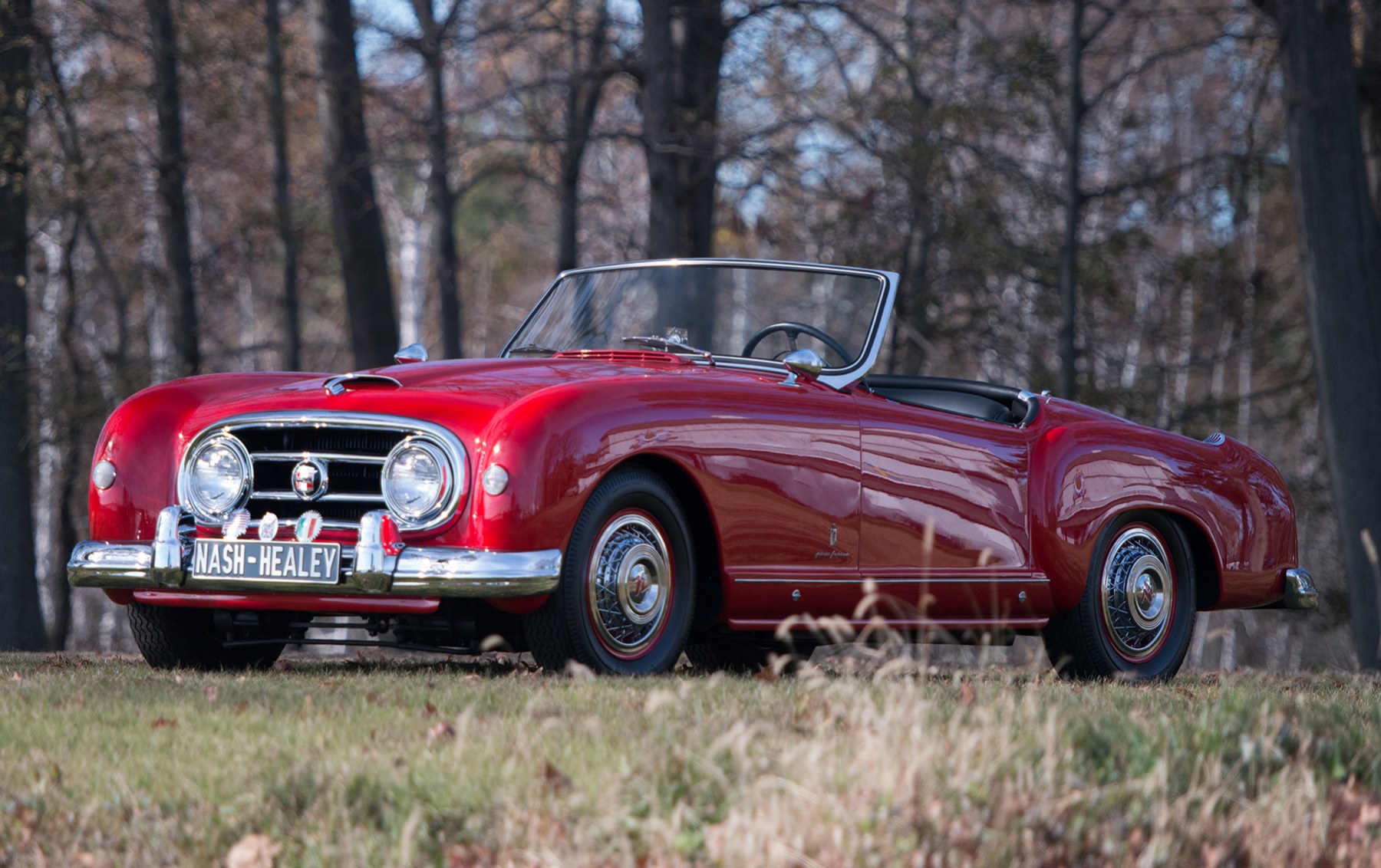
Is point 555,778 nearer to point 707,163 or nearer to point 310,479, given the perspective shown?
point 310,479

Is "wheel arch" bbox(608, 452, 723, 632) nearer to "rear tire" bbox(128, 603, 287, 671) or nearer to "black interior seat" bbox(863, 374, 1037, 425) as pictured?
"black interior seat" bbox(863, 374, 1037, 425)

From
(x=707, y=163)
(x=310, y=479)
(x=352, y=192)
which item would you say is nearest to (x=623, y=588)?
(x=310, y=479)

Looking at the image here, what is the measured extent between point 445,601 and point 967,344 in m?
13.0

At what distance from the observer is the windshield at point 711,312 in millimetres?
6777

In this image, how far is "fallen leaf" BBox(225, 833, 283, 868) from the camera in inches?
136

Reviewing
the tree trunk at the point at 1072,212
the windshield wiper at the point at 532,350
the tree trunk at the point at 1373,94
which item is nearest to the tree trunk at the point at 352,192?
the tree trunk at the point at 1072,212

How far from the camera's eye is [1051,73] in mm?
16000

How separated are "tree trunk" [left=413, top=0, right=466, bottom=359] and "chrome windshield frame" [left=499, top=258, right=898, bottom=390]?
8079mm

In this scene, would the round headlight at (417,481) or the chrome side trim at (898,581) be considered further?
the chrome side trim at (898,581)

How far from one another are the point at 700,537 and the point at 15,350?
9.00 metres

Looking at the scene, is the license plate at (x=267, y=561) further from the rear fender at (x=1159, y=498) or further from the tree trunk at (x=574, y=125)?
the tree trunk at (x=574, y=125)

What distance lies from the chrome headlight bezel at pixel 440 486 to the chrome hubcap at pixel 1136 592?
3.18 m

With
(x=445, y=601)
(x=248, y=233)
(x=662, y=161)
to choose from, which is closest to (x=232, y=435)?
(x=445, y=601)

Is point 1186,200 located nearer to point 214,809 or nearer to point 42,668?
point 42,668
